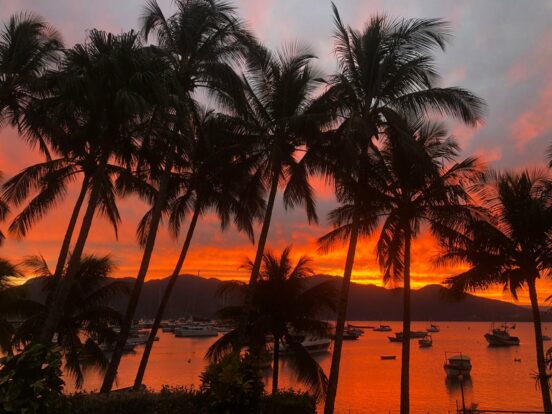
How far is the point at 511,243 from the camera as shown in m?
21.0

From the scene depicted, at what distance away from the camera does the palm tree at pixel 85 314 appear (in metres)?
23.9

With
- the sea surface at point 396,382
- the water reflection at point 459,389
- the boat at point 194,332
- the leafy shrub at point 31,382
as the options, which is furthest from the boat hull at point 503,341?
the leafy shrub at point 31,382

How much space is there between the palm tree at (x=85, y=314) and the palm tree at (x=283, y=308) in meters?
5.50

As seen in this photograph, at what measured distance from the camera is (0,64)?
1689cm

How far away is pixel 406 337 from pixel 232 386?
11981 millimetres

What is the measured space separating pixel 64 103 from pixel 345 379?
56.1 m

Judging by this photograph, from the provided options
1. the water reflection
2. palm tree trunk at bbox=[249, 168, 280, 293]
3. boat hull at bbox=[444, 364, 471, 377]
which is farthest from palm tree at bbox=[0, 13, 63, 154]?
boat hull at bbox=[444, 364, 471, 377]

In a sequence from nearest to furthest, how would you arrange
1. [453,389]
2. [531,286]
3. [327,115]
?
[327,115] < [531,286] < [453,389]

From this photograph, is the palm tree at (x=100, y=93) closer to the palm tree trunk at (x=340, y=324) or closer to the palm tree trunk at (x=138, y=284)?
the palm tree trunk at (x=138, y=284)

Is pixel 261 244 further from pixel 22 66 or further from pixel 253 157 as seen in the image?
pixel 22 66

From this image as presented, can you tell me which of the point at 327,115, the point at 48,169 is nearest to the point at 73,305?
the point at 48,169

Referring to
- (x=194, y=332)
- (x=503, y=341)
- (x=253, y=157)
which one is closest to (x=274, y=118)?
(x=253, y=157)

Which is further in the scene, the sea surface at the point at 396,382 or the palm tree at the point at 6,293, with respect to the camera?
the sea surface at the point at 396,382

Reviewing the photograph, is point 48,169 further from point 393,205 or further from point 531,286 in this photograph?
point 531,286
